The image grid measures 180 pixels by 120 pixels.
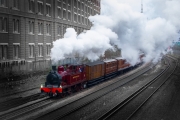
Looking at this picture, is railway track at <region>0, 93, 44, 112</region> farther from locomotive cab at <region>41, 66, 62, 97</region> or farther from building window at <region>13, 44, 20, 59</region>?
building window at <region>13, 44, 20, 59</region>

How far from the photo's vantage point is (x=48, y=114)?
16.6 metres

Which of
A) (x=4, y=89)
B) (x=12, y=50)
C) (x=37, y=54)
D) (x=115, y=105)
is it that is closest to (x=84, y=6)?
(x=37, y=54)

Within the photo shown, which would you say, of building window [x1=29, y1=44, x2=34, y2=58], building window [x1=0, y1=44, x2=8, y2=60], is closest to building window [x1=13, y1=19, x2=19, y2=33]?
building window [x1=0, y1=44, x2=8, y2=60]

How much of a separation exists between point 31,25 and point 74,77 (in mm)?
17249

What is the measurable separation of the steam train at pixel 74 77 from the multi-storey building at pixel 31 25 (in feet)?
35.9

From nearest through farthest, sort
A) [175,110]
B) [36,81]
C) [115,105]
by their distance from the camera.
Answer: [175,110] → [115,105] → [36,81]

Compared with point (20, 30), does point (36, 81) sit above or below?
below

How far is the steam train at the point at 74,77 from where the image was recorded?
21.1 meters

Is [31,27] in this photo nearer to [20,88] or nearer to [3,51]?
[3,51]

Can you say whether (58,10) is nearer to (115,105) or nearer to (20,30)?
(20,30)

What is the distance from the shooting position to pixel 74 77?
22.7 meters

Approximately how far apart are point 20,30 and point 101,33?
12049 millimetres

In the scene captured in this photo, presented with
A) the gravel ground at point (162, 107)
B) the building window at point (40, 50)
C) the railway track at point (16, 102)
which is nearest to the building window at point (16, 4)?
the building window at point (40, 50)

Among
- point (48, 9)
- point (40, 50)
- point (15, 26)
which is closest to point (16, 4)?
point (15, 26)
